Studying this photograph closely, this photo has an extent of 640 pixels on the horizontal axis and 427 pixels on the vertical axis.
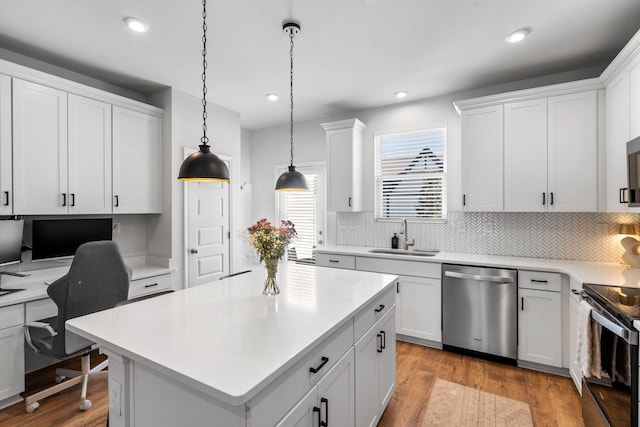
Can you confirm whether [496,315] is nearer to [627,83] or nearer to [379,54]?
[627,83]

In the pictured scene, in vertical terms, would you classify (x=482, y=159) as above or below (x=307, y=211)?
above

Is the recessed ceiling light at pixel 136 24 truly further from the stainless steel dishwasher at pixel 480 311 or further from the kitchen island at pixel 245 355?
the stainless steel dishwasher at pixel 480 311

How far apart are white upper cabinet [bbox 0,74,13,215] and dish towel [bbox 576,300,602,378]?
13.8ft

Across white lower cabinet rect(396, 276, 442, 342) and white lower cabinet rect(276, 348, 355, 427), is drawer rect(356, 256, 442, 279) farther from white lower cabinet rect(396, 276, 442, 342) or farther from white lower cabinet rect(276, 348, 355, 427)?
white lower cabinet rect(276, 348, 355, 427)

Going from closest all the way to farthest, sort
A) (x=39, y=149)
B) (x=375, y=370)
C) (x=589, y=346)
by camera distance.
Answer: (x=589, y=346) < (x=375, y=370) < (x=39, y=149)

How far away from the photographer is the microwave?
2.01m

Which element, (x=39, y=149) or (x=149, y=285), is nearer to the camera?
(x=39, y=149)

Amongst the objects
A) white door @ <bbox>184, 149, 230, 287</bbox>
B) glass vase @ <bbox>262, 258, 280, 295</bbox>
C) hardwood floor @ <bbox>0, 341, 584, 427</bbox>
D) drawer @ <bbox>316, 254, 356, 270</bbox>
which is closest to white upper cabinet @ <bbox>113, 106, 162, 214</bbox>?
white door @ <bbox>184, 149, 230, 287</bbox>

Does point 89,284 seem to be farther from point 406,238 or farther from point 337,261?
point 406,238

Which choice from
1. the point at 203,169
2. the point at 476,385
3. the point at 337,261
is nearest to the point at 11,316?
the point at 203,169

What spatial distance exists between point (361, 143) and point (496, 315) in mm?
2569

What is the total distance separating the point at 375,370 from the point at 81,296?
6.80 feet

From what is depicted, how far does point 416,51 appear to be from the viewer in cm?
271

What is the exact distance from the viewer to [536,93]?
295cm
